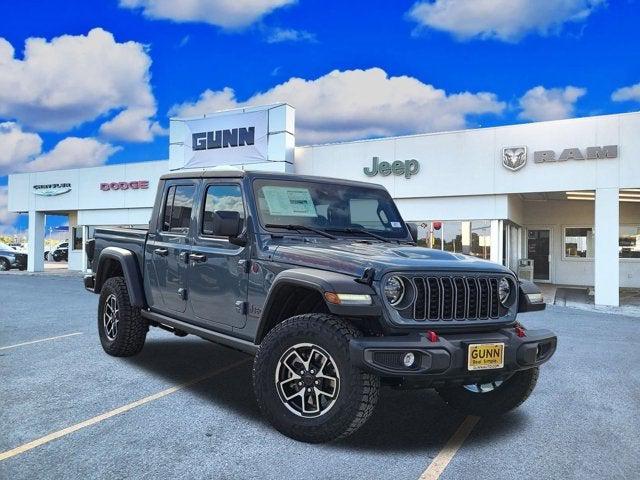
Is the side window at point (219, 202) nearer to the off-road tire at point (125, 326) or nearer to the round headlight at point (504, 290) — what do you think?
the off-road tire at point (125, 326)

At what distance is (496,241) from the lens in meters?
16.5

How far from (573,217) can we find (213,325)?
19860 millimetres

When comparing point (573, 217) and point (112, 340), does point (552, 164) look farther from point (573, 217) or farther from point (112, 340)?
point (112, 340)

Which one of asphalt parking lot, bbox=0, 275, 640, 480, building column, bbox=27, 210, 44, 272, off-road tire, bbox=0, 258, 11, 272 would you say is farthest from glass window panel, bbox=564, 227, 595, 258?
off-road tire, bbox=0, 258, 11, 272

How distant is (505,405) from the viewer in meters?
4.56

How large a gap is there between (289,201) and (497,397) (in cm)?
239

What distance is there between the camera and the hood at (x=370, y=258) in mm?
3832

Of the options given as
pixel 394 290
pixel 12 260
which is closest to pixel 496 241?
pixel 394 290

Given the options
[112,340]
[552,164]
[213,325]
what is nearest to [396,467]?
[213,325]

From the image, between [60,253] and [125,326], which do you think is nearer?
[125,326]

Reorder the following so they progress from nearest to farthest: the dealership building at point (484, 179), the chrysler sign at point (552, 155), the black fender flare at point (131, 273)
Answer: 1. the black fender flare at point (131, 273)
2. the chrysler sign at point (552, 155)
3. the dealership building at point (484, 179)

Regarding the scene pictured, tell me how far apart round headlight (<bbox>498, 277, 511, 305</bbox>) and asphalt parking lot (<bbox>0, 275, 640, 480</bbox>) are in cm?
100

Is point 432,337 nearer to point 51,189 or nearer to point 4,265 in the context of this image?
point 51,189

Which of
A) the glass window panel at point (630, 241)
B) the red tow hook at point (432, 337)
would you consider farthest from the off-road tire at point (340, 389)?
the glass window panel at point (630, 241)
